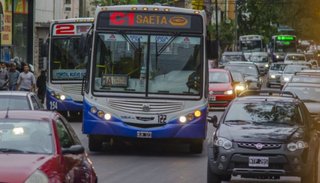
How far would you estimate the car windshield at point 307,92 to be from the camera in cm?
2533

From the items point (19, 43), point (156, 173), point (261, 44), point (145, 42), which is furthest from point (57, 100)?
point (261, 44)

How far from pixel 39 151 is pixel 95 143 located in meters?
9.78

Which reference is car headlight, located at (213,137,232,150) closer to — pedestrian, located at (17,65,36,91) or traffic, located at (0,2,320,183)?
traffic, located at (0,2,320,183)

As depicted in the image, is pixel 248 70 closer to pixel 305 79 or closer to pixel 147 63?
pixel 305 79

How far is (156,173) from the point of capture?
55.3ft

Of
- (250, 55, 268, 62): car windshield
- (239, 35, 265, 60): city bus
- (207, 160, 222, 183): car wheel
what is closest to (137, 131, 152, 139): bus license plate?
(207, 160, 222, 183): car wheel

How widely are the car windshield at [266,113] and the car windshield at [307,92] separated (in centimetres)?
958

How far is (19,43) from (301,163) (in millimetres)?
37057

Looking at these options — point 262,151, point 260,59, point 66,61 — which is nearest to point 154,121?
point 262,151

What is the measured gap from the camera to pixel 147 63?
19.8m

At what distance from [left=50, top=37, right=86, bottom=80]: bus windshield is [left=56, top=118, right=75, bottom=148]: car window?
18.0m

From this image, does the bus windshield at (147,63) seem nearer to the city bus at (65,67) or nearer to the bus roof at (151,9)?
the bus roof at (151,9)

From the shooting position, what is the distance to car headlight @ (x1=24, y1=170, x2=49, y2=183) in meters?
9.20

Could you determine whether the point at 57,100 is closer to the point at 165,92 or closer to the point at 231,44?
the point at 165,92
